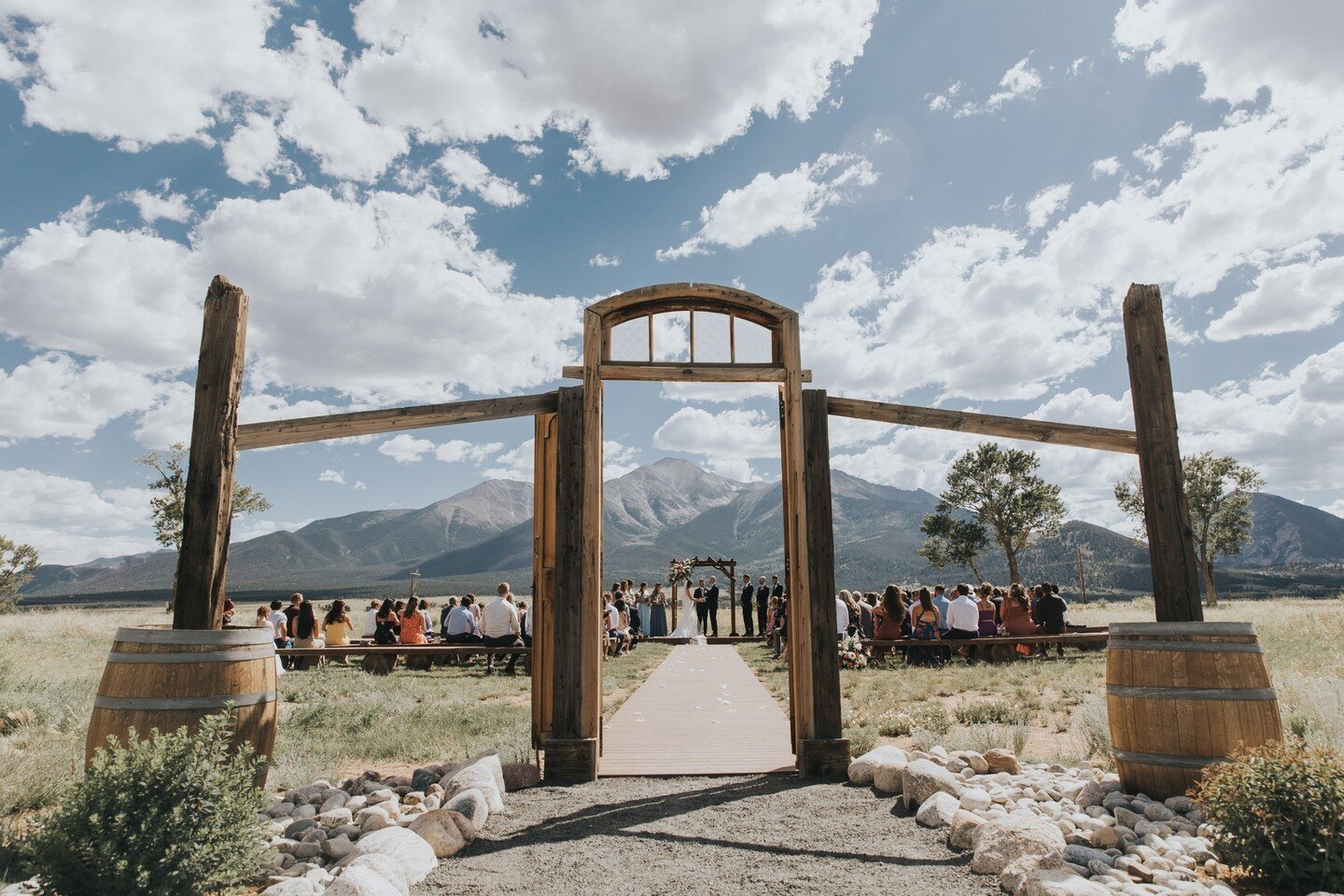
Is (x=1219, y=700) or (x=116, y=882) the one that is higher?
(x=1219, y=700)

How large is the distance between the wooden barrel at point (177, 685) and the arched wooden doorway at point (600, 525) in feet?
6.67

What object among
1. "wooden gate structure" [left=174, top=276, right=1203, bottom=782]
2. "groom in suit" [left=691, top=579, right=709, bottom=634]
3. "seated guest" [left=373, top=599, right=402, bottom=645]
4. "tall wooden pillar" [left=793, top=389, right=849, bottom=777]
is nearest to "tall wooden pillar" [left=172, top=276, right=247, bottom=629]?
"wooden gate structure" [left=174, top=276, right=1203, bottom=782]

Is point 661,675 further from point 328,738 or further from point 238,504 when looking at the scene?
point 238,504

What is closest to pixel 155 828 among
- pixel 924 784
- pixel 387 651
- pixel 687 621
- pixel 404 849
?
pixel 404 849

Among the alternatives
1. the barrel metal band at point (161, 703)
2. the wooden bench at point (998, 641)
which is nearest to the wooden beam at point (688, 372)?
the barrel metal band at point (161, 703)

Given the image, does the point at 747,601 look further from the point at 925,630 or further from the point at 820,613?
the point at 820,613

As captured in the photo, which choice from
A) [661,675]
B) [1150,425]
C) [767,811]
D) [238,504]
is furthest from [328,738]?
[238,504]

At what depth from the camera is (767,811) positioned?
4.55m

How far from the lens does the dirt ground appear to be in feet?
11.1

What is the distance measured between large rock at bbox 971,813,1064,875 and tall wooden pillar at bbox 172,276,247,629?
13.3ft

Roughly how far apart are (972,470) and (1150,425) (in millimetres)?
40195

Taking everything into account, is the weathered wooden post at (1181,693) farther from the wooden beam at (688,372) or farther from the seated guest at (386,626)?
the seated guest at (386,626)

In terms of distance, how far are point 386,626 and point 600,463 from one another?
10.2 meters

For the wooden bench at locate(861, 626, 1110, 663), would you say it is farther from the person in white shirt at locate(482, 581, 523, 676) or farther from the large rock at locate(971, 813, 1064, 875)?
the large rock at locate(971, 813, 1064, 875)
